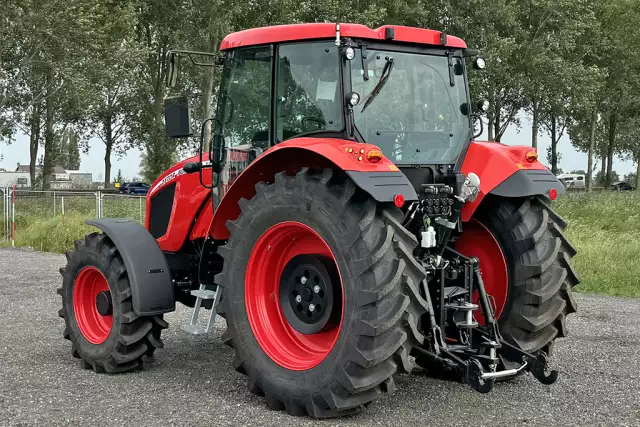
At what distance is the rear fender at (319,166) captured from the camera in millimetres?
4425

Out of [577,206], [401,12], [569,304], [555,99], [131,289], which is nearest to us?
[569,304]

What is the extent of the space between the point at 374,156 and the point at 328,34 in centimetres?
104

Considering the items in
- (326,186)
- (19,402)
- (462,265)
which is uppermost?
→ (326,186)

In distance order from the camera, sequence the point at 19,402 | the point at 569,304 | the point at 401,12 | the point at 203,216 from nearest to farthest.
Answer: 1. the point at 19,402
2. the point at 569,304
3. the point at 203,216
4. the point at 401,12

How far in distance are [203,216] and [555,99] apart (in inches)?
1301

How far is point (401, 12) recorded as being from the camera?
104ft

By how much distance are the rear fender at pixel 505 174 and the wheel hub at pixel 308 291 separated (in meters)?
1.20

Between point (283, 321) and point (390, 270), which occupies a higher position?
point (390, 270)

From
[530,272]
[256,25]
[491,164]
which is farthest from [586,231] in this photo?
[256,25]

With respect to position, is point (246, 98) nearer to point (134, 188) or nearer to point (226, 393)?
point (226, 393)

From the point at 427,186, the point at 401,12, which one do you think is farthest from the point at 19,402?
the point at 401,12

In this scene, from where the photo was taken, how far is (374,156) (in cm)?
453

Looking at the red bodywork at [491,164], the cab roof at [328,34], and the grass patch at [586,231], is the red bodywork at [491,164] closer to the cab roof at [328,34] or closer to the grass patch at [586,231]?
the cab roof at [328,34]

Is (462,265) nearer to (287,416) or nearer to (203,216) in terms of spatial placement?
(287,416)
